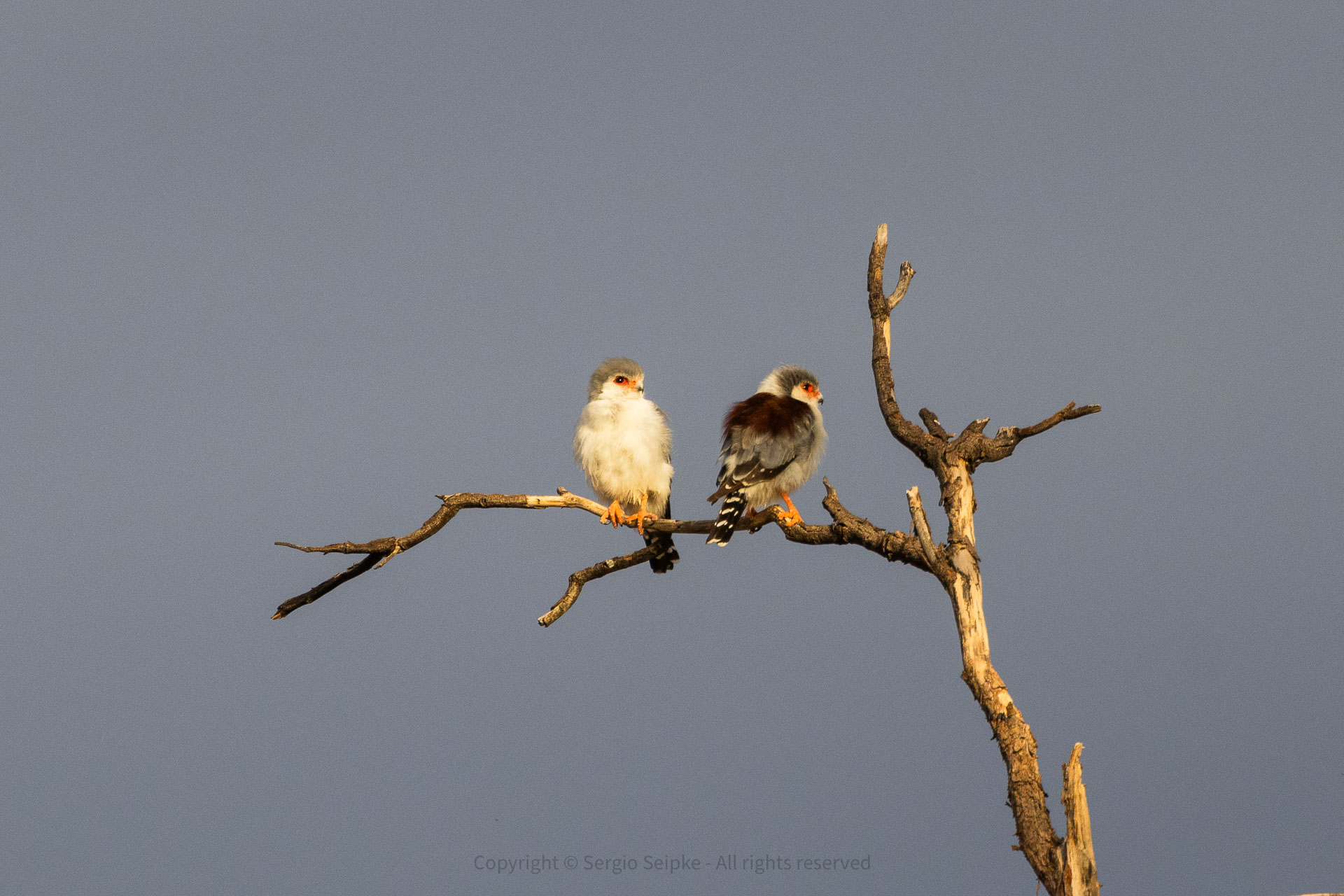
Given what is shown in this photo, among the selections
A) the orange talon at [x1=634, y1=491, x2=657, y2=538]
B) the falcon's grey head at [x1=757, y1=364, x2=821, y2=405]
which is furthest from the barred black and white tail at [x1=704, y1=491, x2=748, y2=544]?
the falcon's grey head at [x1=757, y1=364, x2=821, y2=405]

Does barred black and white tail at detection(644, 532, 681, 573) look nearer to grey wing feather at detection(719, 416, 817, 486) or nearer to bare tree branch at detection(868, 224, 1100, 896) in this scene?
grey wing feather at detection(719, 416, 817, 486)

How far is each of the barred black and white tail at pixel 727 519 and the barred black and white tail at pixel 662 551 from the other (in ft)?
3.16

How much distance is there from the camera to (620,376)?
30.5 ft

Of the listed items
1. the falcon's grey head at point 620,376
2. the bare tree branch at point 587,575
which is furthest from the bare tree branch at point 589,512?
the falcon's grey head at point 620,376

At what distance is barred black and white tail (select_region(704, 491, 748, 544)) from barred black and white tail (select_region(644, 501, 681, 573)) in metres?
0.96

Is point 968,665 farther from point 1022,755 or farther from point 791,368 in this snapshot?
point 791,368

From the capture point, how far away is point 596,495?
9.38 m

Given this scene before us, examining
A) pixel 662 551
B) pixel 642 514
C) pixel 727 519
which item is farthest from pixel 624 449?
pixel 727 519

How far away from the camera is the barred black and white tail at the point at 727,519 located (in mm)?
7934

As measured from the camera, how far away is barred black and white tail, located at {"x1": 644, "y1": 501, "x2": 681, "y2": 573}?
8.98 metres

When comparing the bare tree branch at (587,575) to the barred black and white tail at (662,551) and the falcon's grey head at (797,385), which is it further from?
the falcon's grey head at (797,385)

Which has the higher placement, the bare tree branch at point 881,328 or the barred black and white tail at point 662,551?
the bare tree branch at point 881,328

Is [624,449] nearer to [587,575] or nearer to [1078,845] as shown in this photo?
[587,575]

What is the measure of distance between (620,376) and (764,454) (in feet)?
5.04
